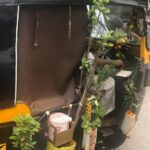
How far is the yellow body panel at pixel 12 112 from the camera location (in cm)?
292

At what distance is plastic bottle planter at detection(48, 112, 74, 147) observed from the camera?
126 inches

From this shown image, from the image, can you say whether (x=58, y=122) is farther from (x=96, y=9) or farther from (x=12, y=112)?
(x=96, y=9)

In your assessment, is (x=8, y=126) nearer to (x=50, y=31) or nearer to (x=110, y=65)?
(x=50, y=31)

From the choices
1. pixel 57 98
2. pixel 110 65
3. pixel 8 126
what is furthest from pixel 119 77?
pixel 8 126

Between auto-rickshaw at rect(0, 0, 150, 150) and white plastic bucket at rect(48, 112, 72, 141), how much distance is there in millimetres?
104

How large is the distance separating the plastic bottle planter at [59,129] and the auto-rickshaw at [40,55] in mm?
117

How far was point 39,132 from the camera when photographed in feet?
10.9

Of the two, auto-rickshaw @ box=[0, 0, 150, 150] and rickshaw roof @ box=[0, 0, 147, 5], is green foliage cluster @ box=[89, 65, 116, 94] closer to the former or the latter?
auto-rickshaw @ box=[0, 0, 150, 150]

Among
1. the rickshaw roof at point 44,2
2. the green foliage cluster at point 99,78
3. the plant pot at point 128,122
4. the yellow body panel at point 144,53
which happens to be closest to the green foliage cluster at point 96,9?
the rickshaw roof at point 44,2

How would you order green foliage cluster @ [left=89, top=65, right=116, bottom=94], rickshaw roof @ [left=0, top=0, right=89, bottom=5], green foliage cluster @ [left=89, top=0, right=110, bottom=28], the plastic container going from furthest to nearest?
green foliage cluster @ [left=89, top=65, right=116, bottom=94] < the plastic container < green foliage cluster @ [left=89, top=0, right=110, bottom=28] < rickshaw roof @ [left=0, top=0, right=89, bottom=5]

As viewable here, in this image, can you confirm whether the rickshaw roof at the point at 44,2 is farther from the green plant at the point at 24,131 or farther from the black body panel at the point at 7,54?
the green plant at the point at 24,131

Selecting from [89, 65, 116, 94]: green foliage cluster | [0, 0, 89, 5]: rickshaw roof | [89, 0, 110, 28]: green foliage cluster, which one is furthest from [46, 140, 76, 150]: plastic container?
[0, 0, 89, 5]: rickshaw roof

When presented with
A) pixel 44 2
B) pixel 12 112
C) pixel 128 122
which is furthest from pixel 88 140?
pixel 44 2

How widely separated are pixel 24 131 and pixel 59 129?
13.8 inches
